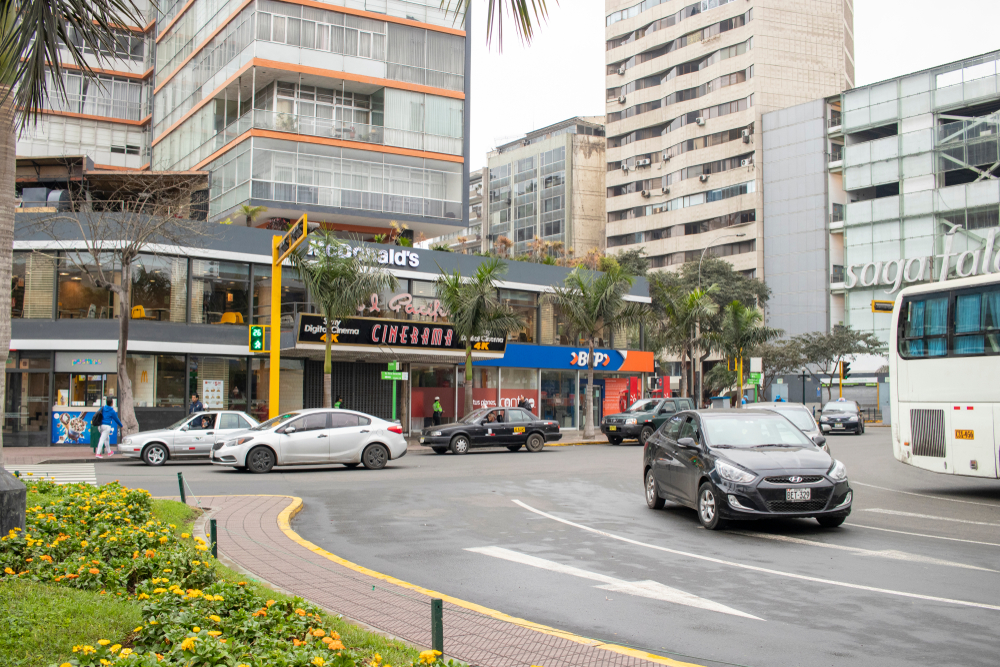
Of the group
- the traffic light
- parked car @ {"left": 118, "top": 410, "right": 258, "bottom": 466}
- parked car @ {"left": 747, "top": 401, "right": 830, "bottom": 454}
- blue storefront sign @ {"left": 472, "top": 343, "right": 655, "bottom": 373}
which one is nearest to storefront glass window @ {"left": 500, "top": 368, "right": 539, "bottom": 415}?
blue storefront sign @ {"left": 472, "top": 343, "right": 655, "bottom": 373}

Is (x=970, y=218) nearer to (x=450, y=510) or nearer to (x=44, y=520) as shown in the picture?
(x=450, y=510)

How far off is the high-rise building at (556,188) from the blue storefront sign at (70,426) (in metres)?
63.3

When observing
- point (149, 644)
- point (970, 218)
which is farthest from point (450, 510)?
point (970, 218)

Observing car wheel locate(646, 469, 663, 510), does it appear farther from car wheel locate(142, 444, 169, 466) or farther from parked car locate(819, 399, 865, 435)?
parked car locate(819, 399, 865, 435)

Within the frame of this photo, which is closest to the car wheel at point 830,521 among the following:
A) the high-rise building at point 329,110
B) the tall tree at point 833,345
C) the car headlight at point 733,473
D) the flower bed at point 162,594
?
the car headlight at point 733,473

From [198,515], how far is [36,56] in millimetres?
7307

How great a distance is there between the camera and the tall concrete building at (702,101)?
76.2 metres

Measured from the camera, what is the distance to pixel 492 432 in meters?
27.5

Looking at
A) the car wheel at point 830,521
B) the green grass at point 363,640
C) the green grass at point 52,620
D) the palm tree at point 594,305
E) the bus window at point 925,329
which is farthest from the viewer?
the palm tree at point 594,305

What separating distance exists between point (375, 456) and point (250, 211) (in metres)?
18.4

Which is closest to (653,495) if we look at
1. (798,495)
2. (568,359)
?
(798,495)

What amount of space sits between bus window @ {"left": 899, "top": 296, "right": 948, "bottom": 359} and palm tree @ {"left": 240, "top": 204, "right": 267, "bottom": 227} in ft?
87.7

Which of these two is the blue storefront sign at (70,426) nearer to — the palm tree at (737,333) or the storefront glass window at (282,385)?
the storefront glass window at (282,385)

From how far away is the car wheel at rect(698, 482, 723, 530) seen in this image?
1081 cm
